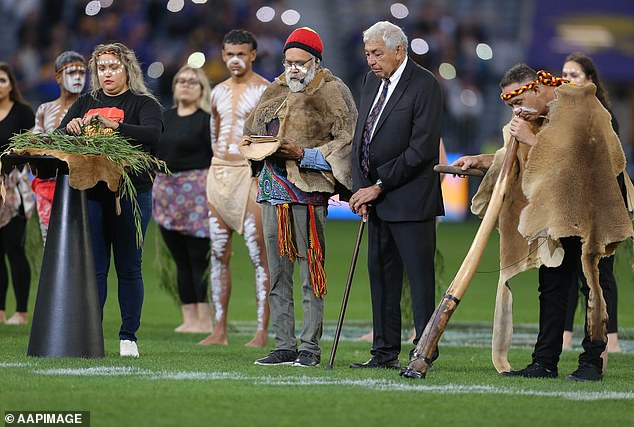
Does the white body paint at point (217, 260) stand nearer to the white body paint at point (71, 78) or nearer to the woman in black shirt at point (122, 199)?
the white body paint at point (71, 78)

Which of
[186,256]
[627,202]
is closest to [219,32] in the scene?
[186,256]

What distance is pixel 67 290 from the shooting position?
28.5ft

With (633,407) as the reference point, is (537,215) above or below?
above

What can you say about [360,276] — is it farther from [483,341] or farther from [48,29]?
[48,29]

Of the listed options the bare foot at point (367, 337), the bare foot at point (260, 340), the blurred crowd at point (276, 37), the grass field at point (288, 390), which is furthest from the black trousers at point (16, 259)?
the blurred crowd at point (276, 37)

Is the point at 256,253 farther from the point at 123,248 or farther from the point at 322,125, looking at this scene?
the point at 322,125

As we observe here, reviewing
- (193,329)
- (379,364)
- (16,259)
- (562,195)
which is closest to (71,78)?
(16,259)

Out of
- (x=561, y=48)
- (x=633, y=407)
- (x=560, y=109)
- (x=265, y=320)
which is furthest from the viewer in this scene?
(x=561, y=48)

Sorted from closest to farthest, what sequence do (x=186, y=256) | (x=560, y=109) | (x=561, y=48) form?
(x=560, y=109)
(x=186, y=256)
(x=561, y=48)

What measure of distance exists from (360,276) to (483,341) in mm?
5783

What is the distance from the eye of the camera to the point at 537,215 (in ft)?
26.3

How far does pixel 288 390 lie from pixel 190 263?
15.6 feet

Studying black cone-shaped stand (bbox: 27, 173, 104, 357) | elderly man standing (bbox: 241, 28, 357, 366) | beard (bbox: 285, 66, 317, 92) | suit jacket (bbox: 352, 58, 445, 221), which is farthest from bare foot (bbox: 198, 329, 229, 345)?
beard (bbox: 285, 66, 317, 92)

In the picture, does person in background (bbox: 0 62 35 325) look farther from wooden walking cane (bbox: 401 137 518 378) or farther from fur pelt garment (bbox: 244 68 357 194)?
wooden walking cane (bbox: 401 137 518 378)
